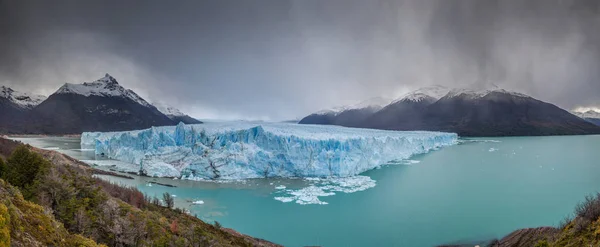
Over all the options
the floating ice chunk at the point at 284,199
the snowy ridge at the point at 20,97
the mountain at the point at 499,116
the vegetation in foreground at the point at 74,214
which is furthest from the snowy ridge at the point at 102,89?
the vegetation in foreground at the point at 74,214

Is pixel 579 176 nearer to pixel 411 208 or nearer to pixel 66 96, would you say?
pixel 411 208

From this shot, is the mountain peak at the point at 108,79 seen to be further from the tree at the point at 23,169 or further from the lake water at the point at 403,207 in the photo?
the tree at the point at 23,169

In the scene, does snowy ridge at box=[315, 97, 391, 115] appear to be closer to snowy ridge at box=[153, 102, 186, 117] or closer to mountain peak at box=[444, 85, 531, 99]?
mountain peak at box=[444, 85, 531, 99]

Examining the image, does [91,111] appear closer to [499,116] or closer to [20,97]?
[20,97]

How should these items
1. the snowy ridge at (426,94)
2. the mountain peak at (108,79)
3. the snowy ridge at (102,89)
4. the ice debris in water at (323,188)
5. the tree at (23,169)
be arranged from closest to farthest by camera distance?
the tree at (23,169), the ice debris in water at (323,188), the snowy ridge at (102,89), the mountain peak at (108,79), the snowy ridge at (426,94)

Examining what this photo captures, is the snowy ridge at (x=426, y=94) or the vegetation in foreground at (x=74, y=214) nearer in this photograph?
the vegetation in foreground at (x=74, y=214)

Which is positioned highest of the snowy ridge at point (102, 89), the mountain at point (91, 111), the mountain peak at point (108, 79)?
the mountain peak at point (108, 79)

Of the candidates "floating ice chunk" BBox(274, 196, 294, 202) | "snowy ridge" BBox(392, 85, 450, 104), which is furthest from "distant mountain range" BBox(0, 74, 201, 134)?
"snowy ridge" BBox(392, 85, 450, 104)

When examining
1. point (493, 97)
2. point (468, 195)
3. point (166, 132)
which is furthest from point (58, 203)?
A: point (493, 97)
